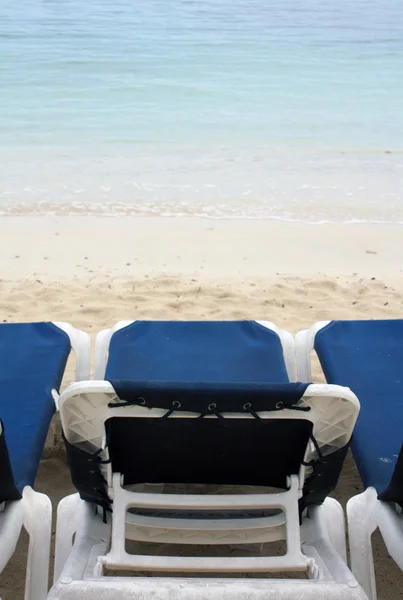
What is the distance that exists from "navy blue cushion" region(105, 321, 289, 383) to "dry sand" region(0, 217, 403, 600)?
0.57 metres

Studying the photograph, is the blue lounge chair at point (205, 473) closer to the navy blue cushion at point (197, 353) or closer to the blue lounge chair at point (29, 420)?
the blue lounge chair at point (29, 420)

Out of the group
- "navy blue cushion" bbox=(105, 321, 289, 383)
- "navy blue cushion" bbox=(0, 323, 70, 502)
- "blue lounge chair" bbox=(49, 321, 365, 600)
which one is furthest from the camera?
"navy blue cushion" bbox=(105, 321, 289, 383)

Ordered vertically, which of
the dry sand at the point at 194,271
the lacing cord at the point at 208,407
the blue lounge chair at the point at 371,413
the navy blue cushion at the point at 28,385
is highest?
the lacing cord at the point at 208,407

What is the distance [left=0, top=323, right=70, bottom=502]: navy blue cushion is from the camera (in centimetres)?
235

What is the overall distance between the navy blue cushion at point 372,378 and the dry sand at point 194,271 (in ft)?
1.50

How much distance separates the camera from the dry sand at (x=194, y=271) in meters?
4.55

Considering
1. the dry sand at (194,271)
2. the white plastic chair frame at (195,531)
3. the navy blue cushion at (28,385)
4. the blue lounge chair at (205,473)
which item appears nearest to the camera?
the white plastic chair frame at (195,531)

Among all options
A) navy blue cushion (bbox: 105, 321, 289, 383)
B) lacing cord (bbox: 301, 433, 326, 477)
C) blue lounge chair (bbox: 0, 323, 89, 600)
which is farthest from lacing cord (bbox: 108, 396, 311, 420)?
navy blue cushion (bbox: 105, 321, 289, 383)

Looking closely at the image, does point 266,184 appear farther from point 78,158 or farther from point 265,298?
point 265,298

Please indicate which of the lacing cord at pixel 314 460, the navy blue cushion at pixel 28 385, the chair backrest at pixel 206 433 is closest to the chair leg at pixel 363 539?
the chair backrest at pixel 206 433

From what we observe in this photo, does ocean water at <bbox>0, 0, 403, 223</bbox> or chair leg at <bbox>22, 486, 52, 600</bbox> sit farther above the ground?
chair leg at <bbox>22, 486, 52, 600</bbox>

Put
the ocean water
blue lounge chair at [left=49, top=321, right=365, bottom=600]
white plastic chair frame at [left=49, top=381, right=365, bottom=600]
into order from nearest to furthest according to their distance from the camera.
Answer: white plastic chair frame at [left=49, top=381, right=365, bottom=600] < blue lounge chair at [left=49, top=321, right=365, bottom=600] < the ocean water

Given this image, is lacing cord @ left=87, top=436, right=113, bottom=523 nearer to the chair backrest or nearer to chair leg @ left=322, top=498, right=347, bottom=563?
the chair backrest

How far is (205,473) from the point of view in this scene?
2051 millimetres
